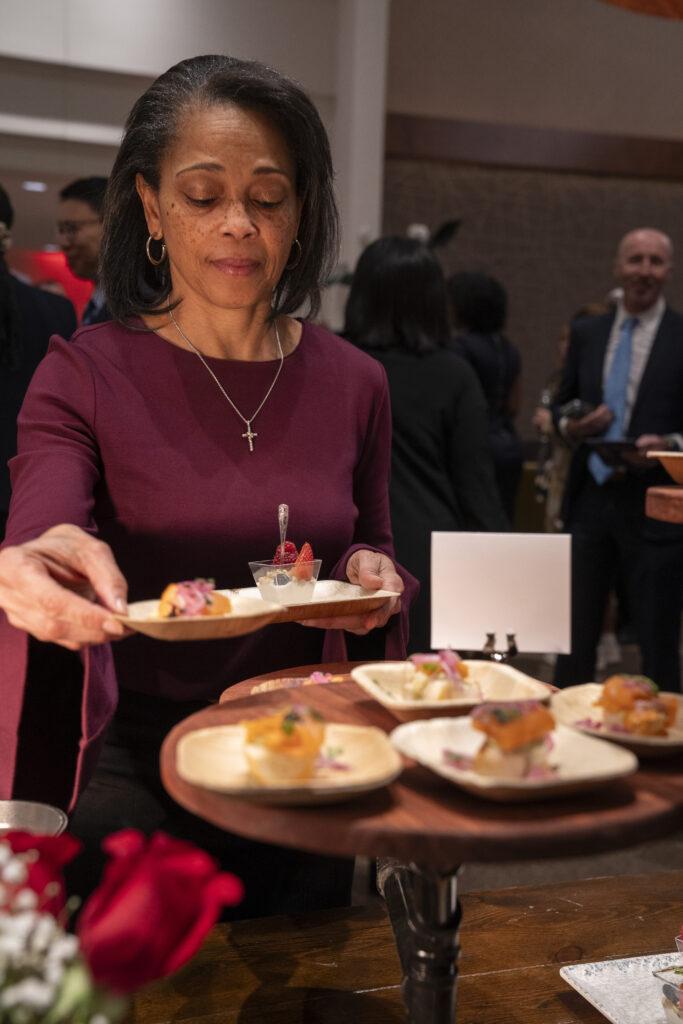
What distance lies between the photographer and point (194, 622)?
1.09 m

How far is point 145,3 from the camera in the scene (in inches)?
210

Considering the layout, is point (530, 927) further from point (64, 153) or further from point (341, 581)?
point (64, 153)

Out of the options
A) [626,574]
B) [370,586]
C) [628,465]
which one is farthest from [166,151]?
[626,574]

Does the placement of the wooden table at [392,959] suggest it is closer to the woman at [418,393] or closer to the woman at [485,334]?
the woman at [418,393]

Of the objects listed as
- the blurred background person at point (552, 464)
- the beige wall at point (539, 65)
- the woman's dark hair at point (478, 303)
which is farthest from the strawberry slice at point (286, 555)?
the beige wall at point (539, 65)

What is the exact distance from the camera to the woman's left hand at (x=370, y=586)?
146 centimetres

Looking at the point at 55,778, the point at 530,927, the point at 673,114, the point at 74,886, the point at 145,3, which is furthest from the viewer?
the point at 673,114

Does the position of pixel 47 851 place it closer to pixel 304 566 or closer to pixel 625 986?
pixel 304 566

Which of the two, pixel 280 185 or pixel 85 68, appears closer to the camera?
pixel 280 185

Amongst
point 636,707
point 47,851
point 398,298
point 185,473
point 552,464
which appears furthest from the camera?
point 552,464

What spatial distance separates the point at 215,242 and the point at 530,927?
3.46 feet

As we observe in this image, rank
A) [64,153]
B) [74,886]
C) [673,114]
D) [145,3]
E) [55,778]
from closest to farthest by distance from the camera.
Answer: [55,778] → [74,886] → [64,153] → [145,3] → [673,114]

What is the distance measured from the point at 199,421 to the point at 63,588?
58cm

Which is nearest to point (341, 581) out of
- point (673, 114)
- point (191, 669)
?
point (191, 669)
